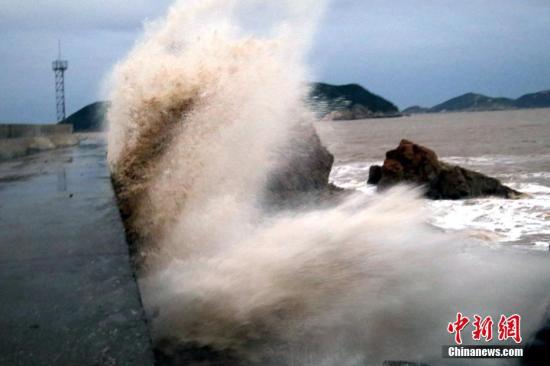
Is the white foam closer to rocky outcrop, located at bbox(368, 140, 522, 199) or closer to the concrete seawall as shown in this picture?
rocky outcrop, located at bbox(368, 140, 522, 199)

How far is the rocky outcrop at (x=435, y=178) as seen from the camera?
12406 mm

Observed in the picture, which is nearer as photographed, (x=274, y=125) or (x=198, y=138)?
(x=198, y=138)

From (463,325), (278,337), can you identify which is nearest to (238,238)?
(278,337)

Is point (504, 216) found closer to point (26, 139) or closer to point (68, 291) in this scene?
point (68, 291)

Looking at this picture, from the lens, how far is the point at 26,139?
15461mm

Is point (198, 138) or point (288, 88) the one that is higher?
point (288, 88)

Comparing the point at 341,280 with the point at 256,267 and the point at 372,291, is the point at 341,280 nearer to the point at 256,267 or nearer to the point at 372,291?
the point at 372,291

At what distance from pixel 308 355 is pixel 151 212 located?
2648 mm

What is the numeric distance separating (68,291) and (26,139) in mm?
14750

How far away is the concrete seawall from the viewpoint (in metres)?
13.4

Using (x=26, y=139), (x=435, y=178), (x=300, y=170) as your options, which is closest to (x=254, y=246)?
(x=300, y=170)

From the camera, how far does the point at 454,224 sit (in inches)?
384

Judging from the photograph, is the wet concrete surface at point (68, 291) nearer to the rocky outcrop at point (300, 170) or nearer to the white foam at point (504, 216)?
the rocky outcrop at point (300, 170)

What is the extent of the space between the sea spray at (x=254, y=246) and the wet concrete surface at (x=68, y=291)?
18.9 inches
